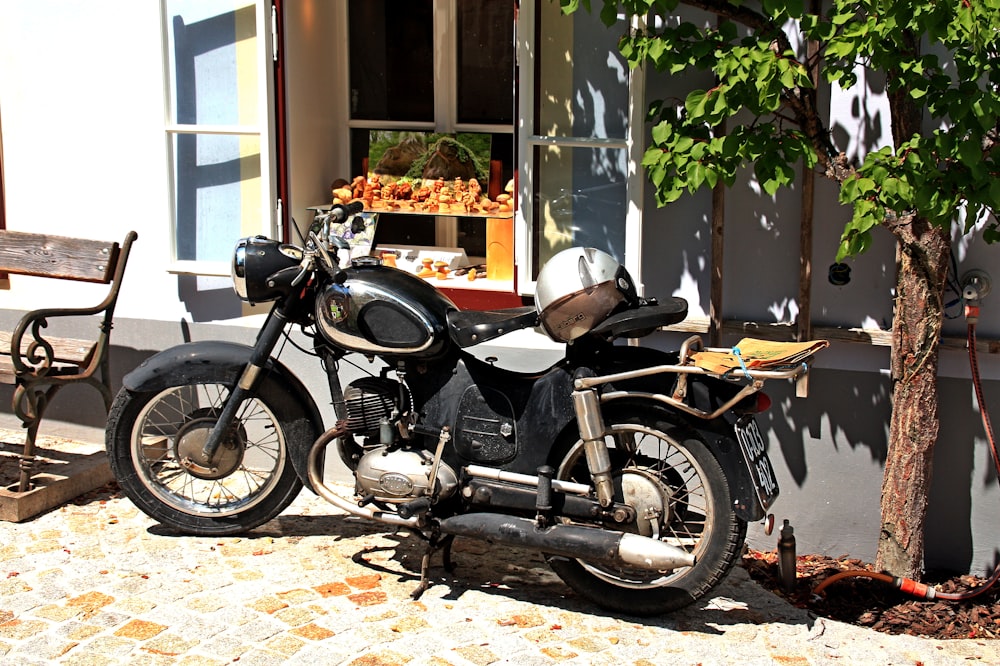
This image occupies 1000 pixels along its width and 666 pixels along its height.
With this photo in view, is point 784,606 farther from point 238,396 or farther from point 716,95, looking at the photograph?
point 238,396

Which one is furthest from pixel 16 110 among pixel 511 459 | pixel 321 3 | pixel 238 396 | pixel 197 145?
pixel 511 459

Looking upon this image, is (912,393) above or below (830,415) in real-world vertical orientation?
above

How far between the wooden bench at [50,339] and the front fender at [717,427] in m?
2.74

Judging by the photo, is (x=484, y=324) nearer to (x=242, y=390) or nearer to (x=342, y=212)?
(x=342, y=212)

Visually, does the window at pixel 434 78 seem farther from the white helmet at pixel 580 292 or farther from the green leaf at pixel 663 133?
the white helmet at pixel 580 292

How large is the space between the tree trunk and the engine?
1.83m

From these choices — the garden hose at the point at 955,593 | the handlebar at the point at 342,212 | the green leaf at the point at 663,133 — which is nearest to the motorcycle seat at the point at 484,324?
the handlebar at the point at 342,212

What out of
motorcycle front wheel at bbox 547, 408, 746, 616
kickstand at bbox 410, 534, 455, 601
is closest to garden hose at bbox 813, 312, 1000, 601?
motorcycle front wheel at bbox 547, 408, 746, 616

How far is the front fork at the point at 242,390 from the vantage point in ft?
16.1

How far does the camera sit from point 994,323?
16.4 ft

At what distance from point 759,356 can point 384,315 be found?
143cm

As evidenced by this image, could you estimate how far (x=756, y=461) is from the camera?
4.32 meters

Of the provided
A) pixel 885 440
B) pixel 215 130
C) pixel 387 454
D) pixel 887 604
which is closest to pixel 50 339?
pixel 215 130

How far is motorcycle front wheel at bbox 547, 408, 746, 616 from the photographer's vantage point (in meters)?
4.31
